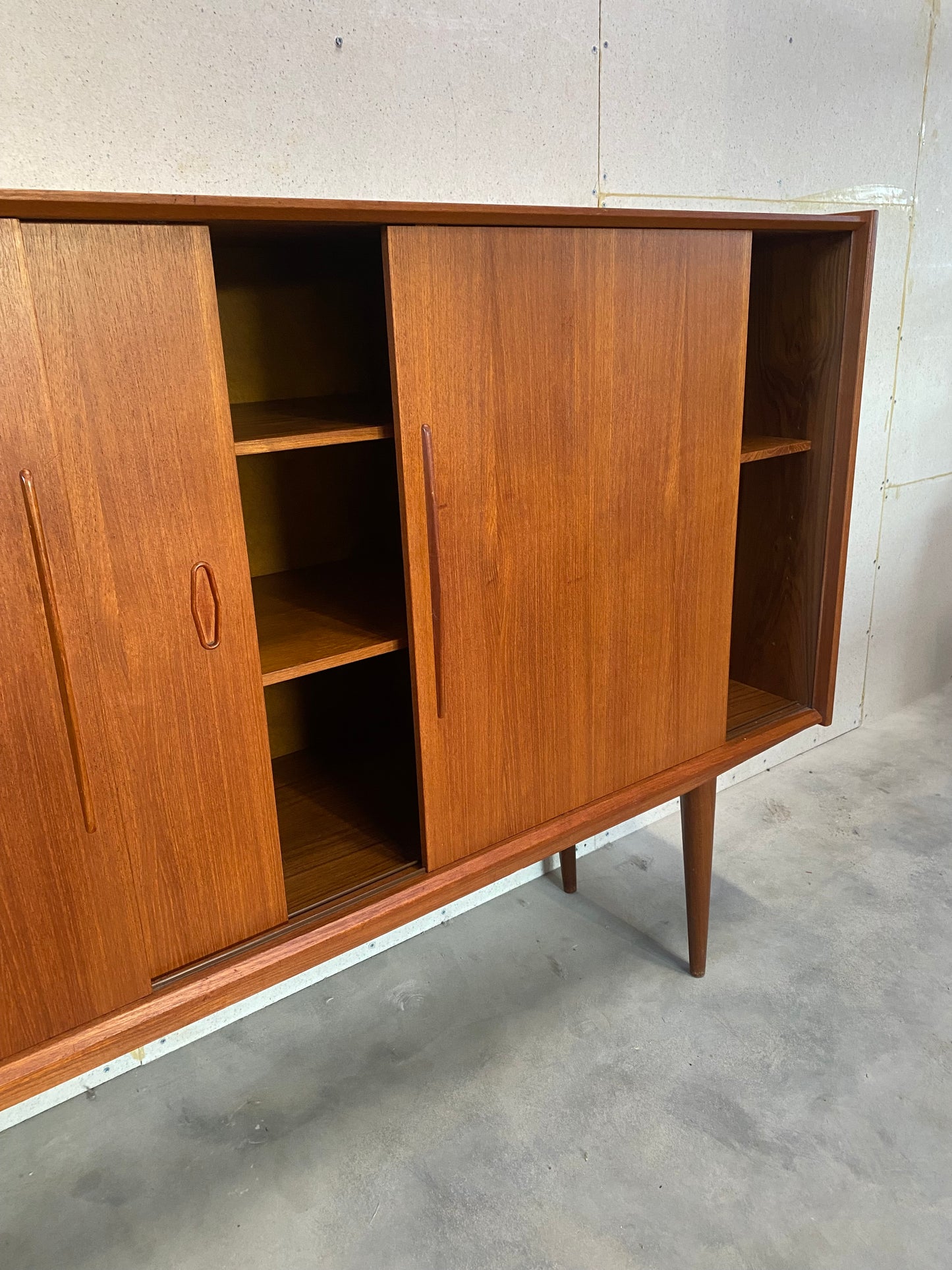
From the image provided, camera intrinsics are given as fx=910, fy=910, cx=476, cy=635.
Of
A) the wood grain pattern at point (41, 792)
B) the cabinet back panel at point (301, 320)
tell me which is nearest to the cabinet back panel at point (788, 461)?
the cabinet back panel at point (301, 320)

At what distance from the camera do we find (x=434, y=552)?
107cm

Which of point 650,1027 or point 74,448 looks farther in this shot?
point 650,1027

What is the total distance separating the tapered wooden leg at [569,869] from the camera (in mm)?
1953

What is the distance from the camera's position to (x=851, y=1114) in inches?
55.8

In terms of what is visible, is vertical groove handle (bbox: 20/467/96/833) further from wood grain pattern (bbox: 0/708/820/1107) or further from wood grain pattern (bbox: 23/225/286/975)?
wood grain pattern (bbox: 0/708/820/1107)

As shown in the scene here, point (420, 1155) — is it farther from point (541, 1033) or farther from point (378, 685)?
point (378, 685)

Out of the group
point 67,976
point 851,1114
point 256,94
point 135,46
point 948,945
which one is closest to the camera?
point 67,976

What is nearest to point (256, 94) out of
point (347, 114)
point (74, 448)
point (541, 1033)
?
point (347, 114)

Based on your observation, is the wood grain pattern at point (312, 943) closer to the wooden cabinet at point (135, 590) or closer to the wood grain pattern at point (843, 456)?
the wooden cabinet at point (135, 590)

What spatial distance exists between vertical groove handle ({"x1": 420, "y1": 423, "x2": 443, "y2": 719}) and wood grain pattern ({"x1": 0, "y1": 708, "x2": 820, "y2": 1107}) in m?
0.24

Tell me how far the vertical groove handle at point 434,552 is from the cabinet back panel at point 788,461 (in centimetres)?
78

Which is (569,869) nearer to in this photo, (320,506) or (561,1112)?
(561,1112)

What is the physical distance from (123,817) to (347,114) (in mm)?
1069

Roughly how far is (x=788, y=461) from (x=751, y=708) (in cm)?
44
